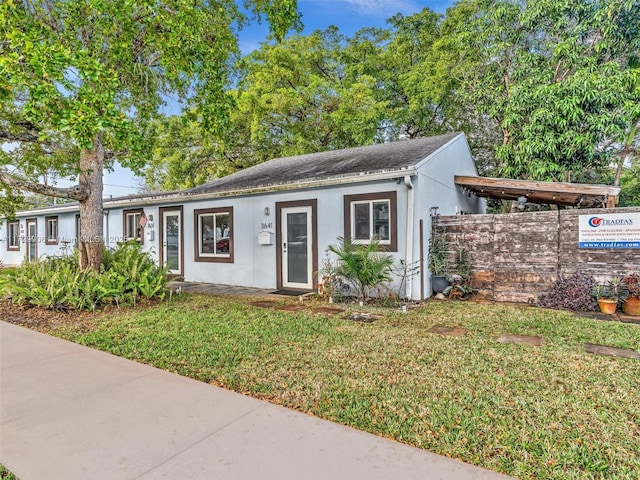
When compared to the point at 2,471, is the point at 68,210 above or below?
above

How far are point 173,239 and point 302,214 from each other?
16.1ft

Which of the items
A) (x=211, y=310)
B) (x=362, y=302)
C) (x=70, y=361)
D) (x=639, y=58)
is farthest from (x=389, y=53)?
(x=70, y=361)

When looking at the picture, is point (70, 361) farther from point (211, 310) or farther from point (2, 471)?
point (211, 310)

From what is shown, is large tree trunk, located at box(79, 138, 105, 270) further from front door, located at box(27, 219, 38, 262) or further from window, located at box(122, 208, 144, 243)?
front door, located at box(27, 219, 38, 262)

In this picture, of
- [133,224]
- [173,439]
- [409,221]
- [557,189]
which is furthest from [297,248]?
[133,224]

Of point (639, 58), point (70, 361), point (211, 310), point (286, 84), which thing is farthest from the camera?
point (286, 84)

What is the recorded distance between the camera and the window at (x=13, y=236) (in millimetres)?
16969

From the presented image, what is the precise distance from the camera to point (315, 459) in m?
2.22

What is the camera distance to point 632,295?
19.8 feet

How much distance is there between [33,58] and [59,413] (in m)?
4.62

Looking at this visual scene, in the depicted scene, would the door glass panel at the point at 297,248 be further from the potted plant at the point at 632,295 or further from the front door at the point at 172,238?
the potted plant at the point at 632,295

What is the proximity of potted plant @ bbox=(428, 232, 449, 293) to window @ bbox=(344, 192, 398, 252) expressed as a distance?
3.44ft

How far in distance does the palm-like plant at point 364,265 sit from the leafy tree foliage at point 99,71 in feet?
13.0

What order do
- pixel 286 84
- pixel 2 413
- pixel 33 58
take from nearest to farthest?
pixel 2 413 < pixel 33 58 < pixel 286 84
